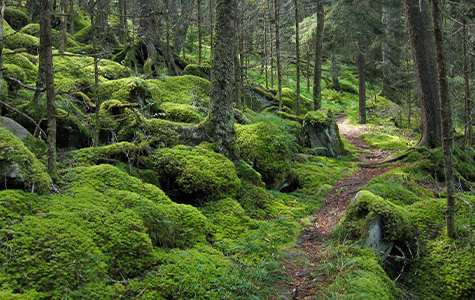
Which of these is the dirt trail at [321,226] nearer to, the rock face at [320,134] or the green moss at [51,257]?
the rock face at [320,134]

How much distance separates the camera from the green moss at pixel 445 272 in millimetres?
6312

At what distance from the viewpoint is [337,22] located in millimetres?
22922

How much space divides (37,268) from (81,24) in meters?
19.1

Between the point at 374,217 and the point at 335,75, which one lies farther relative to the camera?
the point at 335,75

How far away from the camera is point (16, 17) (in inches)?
656

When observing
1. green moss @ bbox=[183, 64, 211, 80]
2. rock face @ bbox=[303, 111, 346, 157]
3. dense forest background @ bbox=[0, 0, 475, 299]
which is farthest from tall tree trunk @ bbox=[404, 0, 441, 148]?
green moss @ bbox=[183, 64, 211, 80]

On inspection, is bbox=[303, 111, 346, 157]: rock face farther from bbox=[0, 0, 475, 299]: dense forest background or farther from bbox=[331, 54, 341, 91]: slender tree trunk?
bbox=[331, 54, 341, 91]: slender tree trunk

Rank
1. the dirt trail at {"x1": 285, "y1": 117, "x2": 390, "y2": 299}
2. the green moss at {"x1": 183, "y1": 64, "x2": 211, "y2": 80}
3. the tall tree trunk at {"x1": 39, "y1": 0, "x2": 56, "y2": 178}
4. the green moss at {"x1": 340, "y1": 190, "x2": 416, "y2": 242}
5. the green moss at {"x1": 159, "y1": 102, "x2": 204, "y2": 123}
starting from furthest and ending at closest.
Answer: the green moss at {"x1": 183, "y1": 64, "x2": 211, "y2": 80} < the green moss at {"x1": 159, "y1": 102, "x2": 204, "y2": 123} < the green moss at {"x1": 340, "y1": 190, "x2": 416, "y2": 242} < the dirt trail at {"x1": 285, "y1": 117, "x2": 390, "y2": 299} < the tall tree trunk at {"x1": 39, "y1": 0, "x2": 56, "y2": 178}

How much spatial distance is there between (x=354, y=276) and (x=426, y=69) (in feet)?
28.6

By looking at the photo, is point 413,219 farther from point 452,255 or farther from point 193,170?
point 193,170

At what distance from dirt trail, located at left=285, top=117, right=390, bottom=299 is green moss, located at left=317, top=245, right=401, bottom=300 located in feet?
0.73

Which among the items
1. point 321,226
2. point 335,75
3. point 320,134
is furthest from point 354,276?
point 335,75

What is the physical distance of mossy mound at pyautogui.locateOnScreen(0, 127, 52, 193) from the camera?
16.5 ft

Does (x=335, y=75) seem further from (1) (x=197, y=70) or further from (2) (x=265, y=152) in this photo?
(2) (x=265, y=152)
